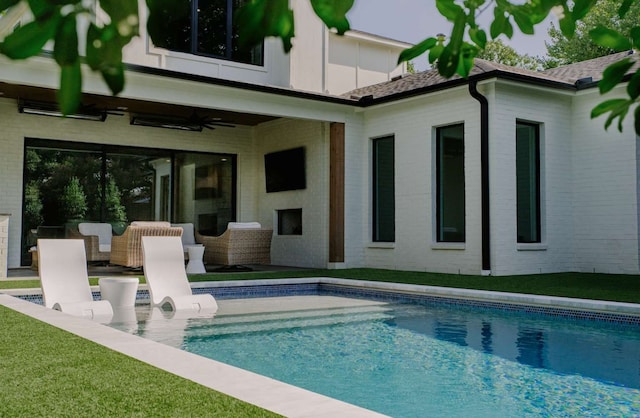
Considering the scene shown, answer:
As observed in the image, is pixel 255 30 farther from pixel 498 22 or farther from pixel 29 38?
pixel 498 22

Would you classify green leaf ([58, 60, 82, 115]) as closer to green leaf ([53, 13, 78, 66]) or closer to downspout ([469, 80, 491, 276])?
green leaf ([53, 13, 78, 66])

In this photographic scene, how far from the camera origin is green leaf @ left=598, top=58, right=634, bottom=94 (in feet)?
3.05

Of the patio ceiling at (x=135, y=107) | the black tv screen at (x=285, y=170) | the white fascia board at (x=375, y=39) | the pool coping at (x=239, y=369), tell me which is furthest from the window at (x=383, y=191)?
the white fascia board at (x=375, y=39)

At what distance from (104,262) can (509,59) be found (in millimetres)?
31924

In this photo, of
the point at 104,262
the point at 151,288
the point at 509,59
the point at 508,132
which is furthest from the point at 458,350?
the point at 509,59

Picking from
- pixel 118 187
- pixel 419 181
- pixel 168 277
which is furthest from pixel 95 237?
pixel 419 181

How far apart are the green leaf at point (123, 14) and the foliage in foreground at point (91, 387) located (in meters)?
2.28

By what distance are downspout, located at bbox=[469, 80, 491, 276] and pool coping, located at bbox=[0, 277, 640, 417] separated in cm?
232

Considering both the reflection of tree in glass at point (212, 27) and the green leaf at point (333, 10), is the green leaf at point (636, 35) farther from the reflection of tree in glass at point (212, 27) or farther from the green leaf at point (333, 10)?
the reflection of tree in glass at point (212, 27)

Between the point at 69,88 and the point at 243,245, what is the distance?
38.6ft

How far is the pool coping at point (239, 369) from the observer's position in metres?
2.87

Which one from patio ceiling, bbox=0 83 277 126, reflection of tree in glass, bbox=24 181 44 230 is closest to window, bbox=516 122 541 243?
patio ceiling, bbox=0 83 277 126

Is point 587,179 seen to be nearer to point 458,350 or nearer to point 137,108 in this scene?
point 458,350

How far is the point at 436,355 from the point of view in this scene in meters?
5.52
